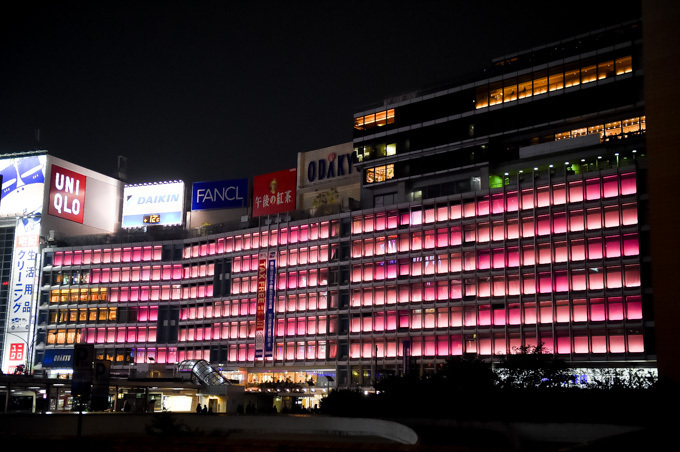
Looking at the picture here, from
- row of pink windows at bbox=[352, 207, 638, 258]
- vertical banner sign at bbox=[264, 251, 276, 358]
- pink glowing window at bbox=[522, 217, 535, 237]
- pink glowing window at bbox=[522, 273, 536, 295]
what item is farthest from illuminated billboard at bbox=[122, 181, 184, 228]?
pink glowing window at bbox=[522, 273, 536, 295]

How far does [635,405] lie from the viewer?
138ft

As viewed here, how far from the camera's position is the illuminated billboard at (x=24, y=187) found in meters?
132

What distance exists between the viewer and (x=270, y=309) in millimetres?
113562

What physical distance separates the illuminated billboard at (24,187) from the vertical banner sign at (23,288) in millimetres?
2644

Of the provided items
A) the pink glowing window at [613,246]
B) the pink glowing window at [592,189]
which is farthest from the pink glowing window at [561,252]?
the pink glowing window at [592,189]

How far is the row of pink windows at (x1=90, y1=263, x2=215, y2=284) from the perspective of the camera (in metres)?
124

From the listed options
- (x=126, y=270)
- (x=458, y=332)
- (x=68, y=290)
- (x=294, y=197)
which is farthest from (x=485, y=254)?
(x=68, y=290)

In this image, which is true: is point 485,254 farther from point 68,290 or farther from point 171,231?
point 68,290

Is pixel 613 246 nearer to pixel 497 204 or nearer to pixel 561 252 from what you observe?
pixel 561 252

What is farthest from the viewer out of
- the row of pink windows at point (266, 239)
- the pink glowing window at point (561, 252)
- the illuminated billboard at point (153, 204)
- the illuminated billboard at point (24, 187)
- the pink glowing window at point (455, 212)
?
the illuminated billboard at point (24, 187)

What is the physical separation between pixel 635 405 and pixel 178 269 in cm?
9382

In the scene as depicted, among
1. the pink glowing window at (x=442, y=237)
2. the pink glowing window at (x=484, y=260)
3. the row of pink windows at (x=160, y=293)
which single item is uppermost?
the pink glowing window at (x=442, y=237)

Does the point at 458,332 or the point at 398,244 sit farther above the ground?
the point at 398,244

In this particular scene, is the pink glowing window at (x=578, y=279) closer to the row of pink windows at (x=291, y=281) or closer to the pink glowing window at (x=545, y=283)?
the pink glowing window at (x=545, y=283)
